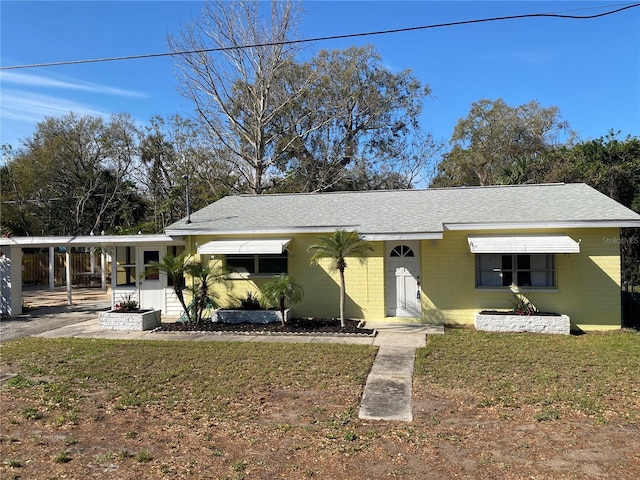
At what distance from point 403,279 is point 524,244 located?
3.32 meters

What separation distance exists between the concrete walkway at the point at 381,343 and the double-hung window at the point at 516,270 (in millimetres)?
1934

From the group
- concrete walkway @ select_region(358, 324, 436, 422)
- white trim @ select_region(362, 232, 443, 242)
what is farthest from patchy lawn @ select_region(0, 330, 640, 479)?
white trim @ select_region(362, 232, 443, 242)

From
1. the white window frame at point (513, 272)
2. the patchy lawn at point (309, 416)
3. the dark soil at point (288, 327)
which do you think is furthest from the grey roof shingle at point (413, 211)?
the patchy lawn at point (309, 416)

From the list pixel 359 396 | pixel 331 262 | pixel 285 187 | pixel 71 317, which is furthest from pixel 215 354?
pixel 285 187

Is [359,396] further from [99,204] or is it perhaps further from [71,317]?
[99,204]

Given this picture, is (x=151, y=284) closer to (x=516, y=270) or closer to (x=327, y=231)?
(x=327, y=231)

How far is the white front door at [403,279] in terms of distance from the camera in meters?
13.3

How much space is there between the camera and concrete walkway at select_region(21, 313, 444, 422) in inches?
258

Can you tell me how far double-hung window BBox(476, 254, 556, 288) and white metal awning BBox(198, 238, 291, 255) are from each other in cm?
539

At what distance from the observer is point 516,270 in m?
12.6

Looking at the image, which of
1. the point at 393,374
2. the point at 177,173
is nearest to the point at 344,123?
the point at 177,173

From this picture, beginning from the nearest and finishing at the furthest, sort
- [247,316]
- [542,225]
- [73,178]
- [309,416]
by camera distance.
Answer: [309,416]
[542,225]
[247,316]
[73,178]

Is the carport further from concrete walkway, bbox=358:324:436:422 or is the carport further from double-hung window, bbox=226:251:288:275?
concrete walkway, bbox=358:324:436:422

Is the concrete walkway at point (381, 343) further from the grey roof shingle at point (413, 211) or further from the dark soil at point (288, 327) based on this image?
the grey roof shingle at point (413, 211)
